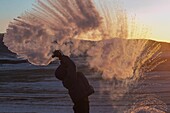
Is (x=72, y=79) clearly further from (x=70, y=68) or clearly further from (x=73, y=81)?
(x=70, y=68)

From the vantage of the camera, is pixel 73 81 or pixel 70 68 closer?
pixel 70 68

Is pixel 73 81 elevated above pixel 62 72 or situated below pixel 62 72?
below

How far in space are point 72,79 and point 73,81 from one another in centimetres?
5

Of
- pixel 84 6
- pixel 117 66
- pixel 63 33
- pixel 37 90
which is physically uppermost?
pixel 84 6

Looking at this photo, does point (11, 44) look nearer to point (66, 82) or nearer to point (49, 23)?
point (49, 23)

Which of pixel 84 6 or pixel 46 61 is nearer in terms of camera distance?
pixel 46 61

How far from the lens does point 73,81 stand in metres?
7.20

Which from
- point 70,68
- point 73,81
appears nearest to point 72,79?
point 73,81

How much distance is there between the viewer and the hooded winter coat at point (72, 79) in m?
7.10

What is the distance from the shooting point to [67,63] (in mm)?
7074

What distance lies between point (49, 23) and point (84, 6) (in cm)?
200

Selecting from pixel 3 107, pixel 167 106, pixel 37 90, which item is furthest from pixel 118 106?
pixel 37 90

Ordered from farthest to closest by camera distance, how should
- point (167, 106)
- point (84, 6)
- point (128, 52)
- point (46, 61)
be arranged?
1. point (167, 106)
2. point (128, 52)
3. point (84, 6)
4. point (46, 61)

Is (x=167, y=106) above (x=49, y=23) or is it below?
below
